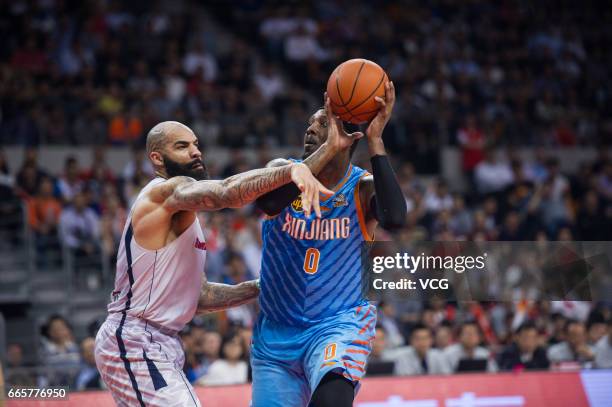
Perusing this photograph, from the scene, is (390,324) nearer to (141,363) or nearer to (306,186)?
(141,363)

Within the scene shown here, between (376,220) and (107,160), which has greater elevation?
(107,160)

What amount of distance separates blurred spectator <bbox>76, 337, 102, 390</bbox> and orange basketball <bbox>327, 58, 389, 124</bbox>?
4.65m

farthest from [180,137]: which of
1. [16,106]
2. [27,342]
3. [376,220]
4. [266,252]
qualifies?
[16,106]

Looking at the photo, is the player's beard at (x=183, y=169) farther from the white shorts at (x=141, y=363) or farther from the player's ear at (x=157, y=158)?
the white shorts at (x=141, y=363)

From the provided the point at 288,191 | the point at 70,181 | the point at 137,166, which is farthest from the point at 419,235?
the point at 288,191

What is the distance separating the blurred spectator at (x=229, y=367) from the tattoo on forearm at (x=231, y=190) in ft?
15.0

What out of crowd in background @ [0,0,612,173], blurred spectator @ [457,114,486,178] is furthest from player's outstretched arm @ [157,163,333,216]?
blurred spectator @ [457,114,486,178]

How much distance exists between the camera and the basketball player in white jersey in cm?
506

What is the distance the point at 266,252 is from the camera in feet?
18.5

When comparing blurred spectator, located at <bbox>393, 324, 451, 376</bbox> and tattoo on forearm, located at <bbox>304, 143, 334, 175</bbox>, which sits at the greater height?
tattoo on forearm, located at <bbox>304, 143, 334, 175</bbox>

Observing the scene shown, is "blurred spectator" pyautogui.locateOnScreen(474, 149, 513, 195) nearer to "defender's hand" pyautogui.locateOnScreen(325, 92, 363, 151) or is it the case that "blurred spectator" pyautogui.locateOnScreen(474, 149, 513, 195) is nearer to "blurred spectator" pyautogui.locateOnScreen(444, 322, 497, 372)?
"blurred spectator" pyautogui.locateOnScreen(444, 322, 497, 372)

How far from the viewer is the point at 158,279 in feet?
17.6

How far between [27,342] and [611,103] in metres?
13.3

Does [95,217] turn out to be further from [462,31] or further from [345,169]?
[462,31]
